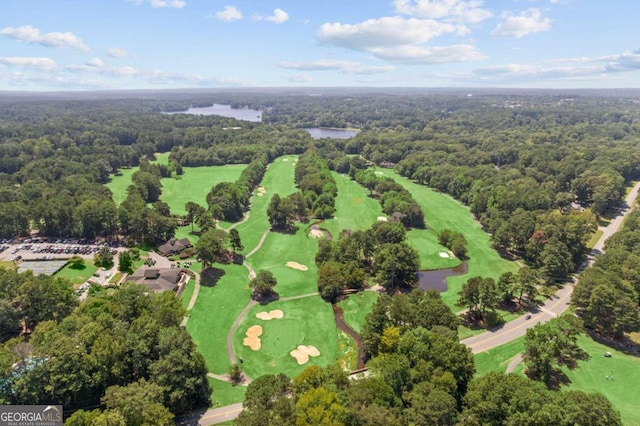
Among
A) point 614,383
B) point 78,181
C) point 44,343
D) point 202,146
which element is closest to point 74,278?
point 44,343

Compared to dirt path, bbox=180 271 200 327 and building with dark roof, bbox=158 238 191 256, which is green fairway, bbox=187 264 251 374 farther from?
building with dark roof, bbox=158 238 191 256

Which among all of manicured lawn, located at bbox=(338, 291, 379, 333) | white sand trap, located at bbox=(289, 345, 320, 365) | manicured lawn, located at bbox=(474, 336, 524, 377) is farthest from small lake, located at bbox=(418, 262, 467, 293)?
white sand trap, located at bbox=(289, 345, 320, 365)

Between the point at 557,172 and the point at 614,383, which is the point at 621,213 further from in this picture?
the point at 614,383

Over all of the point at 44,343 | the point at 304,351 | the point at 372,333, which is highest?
the point at 44,343

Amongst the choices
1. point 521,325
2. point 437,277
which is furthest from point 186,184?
point 521,325

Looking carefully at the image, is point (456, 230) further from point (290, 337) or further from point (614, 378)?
point (290, 337)

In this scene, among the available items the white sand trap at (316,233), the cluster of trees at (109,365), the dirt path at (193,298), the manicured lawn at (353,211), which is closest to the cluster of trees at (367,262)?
the white sand trap at (316,233)

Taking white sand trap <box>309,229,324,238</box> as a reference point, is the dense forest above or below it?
above
